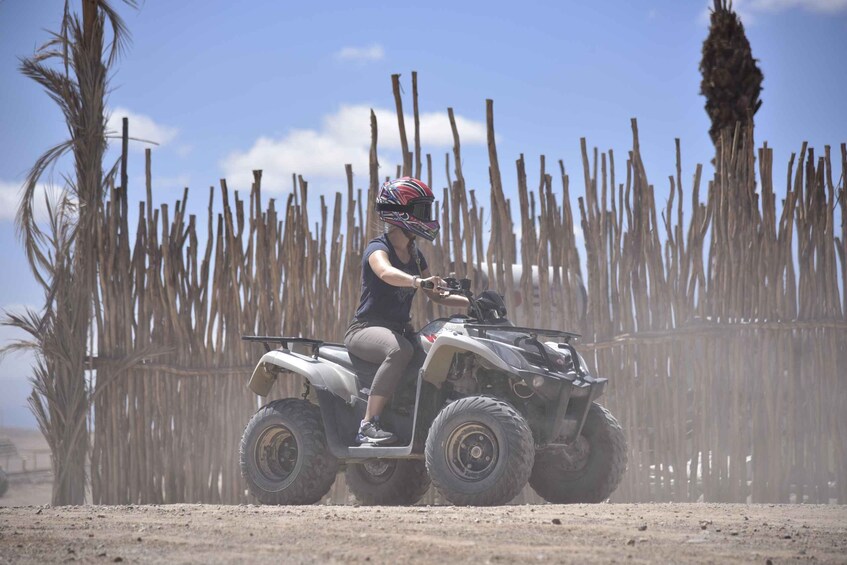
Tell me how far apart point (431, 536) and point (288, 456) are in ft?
7.27

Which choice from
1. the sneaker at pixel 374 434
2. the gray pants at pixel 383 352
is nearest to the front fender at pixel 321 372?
the gray pants at pixel 383 352

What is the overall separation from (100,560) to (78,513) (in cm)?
191

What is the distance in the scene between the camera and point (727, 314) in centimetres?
733

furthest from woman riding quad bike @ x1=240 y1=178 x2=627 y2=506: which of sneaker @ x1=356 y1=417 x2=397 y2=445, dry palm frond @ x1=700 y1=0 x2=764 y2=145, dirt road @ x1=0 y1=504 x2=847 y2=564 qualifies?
dry palm frond @ x1=700 y1=0 x2=764 y2=145

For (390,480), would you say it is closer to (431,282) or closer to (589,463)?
(589,463)

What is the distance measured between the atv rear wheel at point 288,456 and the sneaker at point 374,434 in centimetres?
35

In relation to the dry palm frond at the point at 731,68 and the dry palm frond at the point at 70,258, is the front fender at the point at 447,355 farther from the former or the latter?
the dry palm frond at the point at 731,68

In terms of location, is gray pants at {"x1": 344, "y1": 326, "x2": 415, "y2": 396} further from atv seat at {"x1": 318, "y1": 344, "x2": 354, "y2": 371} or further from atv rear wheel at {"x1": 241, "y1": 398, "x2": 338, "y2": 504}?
atv rear wheel at {"x1": 241, "y1": 398, "x2": 338, "y2": 504}

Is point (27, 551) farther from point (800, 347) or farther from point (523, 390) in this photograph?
point (800, 347)

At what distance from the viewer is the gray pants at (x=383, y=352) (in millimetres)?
5672

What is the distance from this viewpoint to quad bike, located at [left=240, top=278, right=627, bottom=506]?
5309 millimetres

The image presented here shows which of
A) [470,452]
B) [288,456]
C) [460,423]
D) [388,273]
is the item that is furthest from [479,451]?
[288,456]

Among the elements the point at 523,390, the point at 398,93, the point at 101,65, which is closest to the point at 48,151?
the point at 101,65

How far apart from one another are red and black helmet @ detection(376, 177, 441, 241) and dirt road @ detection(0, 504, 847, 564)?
1577mm
